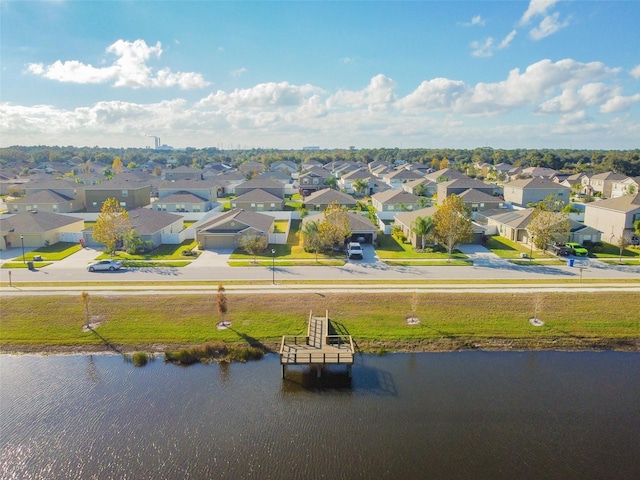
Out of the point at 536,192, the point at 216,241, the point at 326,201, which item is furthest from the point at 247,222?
the point at 536,192

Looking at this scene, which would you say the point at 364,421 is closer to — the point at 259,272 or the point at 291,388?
the point at 291,388

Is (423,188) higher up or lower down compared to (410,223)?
higher up

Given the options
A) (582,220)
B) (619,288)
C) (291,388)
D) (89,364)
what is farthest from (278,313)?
(582,220)

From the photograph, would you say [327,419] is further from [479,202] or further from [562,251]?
[479,202]

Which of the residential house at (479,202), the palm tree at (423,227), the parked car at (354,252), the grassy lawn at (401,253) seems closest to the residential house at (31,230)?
the parked car at (354,252)

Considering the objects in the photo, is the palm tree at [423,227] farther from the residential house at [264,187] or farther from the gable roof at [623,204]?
the residential house at [264,187]
